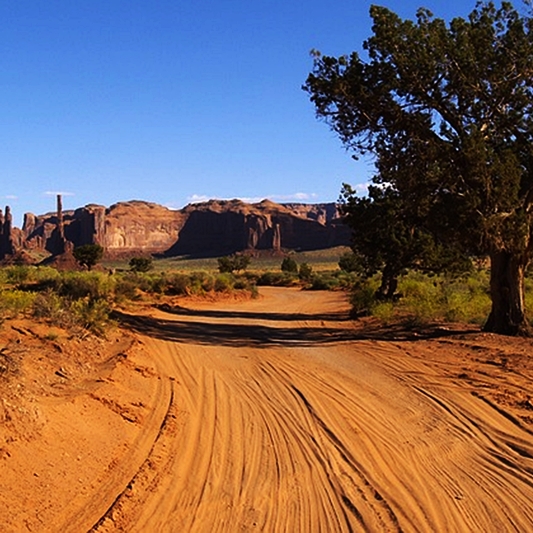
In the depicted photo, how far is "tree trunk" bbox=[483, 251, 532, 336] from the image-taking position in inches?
642

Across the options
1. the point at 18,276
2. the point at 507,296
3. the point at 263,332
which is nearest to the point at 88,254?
the point at 18,276

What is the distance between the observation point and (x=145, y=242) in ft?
609

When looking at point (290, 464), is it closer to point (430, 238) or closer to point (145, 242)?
point (430, 238)

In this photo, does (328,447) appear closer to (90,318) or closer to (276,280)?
(90,318)

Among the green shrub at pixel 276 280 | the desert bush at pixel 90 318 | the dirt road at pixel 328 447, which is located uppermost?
the desert bush at pixel 90 318

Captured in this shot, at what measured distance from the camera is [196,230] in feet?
610

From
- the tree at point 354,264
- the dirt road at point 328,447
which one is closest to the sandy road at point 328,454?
the dirt road at point 328,447

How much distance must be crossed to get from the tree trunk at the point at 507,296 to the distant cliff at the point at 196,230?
448ft

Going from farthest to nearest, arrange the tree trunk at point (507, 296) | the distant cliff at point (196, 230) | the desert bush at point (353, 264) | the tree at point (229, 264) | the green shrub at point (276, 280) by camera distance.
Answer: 1. the distant cliff at point (196, 230)
2. the tree at point (229, 264)
3. the green shrub at point (276, 280)
4. the desert bush at point (353, 264)
5. the tree trunk at point (507, 296)

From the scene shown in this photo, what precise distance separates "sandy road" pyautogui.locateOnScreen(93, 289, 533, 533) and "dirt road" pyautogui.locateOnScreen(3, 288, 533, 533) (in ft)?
0.07

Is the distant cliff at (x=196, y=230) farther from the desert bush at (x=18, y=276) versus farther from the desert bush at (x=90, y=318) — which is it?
the desert bush at (x=90, y=318)

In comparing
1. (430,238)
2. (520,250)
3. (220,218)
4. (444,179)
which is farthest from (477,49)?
(220,218)

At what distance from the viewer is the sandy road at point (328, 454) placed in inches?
226

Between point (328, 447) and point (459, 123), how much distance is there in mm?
11190
